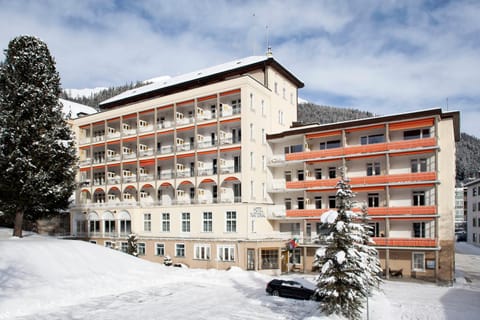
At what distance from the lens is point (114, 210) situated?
5453cm

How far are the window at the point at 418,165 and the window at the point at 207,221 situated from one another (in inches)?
902

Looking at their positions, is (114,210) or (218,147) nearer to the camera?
(218,147)

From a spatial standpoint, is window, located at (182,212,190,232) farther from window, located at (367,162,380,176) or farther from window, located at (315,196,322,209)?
window, located at (367,162,380,176)

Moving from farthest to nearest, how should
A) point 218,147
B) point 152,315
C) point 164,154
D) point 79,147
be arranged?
point 79,147 → point 164,154 → point 218,147 → point 152,315

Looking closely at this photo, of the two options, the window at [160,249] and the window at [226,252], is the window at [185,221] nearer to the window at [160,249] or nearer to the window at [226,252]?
the window at [160,249]

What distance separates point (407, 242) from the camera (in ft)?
127

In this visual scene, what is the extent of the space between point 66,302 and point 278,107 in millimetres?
34645

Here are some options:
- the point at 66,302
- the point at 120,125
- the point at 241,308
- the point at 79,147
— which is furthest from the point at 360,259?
the point at 79,147

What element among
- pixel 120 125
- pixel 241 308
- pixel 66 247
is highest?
pixel 120 125

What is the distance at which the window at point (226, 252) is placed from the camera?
43281 mm

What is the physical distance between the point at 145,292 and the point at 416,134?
102 feet

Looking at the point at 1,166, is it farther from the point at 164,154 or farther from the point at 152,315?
the point at 152,315

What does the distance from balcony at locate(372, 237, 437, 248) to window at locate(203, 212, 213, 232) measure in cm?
1848

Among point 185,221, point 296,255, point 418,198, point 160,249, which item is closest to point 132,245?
point 160,249
